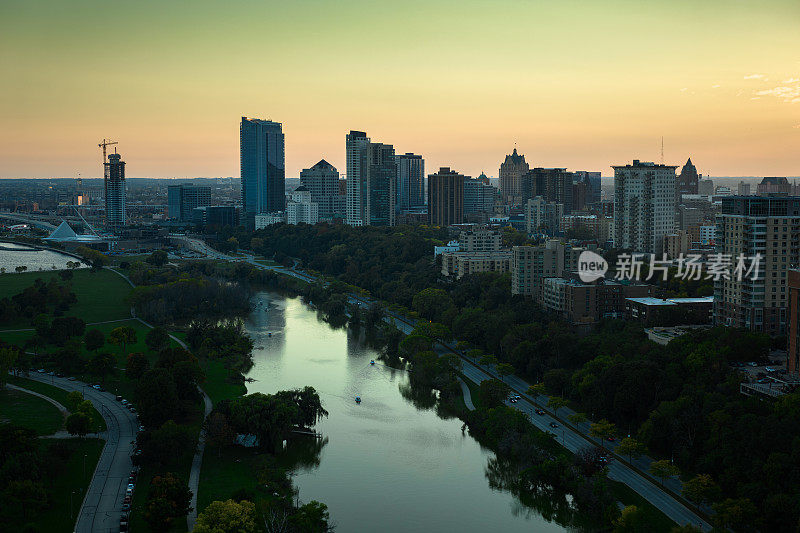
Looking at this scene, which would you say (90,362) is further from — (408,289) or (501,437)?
(408,289)

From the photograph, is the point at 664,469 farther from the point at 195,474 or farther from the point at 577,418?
the point at 195,474

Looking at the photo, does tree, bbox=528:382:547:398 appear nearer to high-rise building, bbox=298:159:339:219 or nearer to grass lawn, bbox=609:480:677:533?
grass lawn, bbox=609:480:677:533

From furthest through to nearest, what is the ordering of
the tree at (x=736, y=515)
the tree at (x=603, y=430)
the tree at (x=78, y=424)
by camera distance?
1. the tree at (x=78, y=424)
2. the tree at (x=603, y=430)
3. the tree at (x=736, y=515)

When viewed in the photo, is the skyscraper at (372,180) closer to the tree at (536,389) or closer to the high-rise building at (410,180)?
the high-rise building at (410,180)

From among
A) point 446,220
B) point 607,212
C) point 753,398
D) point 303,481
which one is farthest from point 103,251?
point 753,398

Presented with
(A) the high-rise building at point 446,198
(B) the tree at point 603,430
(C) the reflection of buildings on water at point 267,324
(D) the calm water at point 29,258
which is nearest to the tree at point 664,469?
(B) the tree at point 603,430
